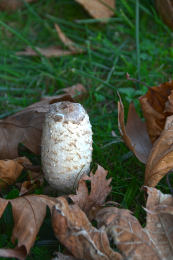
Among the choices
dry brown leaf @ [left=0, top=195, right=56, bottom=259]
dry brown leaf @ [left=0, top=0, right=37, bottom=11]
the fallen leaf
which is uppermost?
dry brown leaf @ [left=0, top=0, right=37, bottom=11]

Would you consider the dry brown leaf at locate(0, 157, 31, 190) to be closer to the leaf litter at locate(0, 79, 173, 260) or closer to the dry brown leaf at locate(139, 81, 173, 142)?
the leaf litter at locate(0, 79, 173, 260)

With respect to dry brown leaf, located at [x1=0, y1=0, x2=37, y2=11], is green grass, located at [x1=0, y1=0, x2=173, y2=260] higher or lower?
lower

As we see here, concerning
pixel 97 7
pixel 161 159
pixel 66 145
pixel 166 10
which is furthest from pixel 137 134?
pixel 97 7

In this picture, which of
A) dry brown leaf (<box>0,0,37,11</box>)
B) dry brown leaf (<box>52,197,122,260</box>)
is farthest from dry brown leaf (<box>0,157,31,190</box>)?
dry brown leaf (<box>0,0,37,11</box>)

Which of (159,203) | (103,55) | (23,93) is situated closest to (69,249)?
(159,203)

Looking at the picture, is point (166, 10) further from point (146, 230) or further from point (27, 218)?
point (27, 218)
